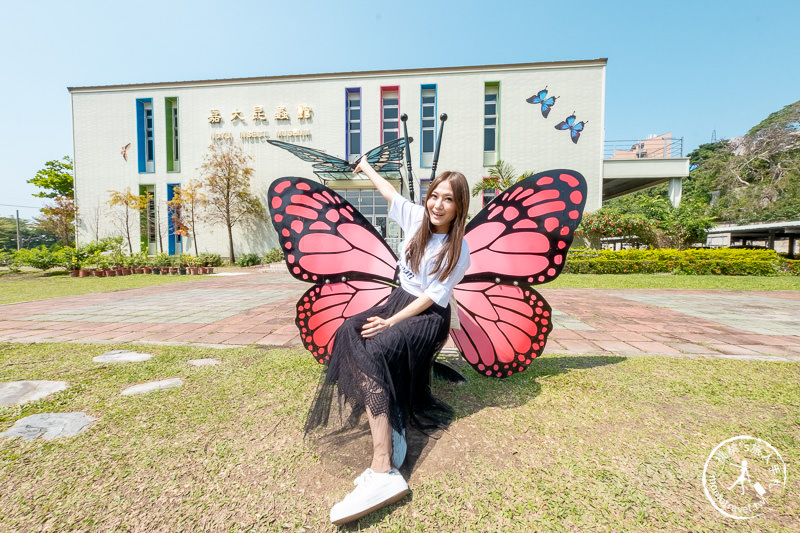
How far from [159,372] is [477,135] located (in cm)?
1548

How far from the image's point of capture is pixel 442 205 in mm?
1516

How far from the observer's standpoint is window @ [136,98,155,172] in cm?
1634

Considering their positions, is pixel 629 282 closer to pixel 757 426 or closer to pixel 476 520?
pixel 757 426

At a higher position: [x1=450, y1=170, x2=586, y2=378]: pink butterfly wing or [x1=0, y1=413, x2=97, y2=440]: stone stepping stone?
[x1=450, y1=170, x2=586, y2=378]: pink butterfly wing

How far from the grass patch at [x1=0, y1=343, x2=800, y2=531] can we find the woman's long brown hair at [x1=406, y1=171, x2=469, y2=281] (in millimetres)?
835

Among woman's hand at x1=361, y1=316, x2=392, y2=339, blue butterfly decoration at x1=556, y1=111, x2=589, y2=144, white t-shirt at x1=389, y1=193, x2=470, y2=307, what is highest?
blue butterfly decoration at x1=556, y1=111, x2=589, y2=144

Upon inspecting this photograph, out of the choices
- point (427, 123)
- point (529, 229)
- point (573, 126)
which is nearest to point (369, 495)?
point (529, 229)

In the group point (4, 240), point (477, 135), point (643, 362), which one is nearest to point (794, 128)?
point (477, 135)

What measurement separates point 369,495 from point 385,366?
0.44 meters

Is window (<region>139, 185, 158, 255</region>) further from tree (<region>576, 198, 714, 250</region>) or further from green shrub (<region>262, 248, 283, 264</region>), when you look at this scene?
tree (<region>576, 198, 714, 250</region>)

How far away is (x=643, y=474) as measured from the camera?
4.28 feet

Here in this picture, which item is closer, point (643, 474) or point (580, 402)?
→ point (643, 474)

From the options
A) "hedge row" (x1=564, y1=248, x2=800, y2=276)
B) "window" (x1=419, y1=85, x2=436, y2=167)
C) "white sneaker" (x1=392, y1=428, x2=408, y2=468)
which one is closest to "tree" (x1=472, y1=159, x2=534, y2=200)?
"window" (x1=419, y1=85, x2=436, y2=167)

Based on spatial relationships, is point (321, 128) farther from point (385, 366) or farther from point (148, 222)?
point (385, 366)
